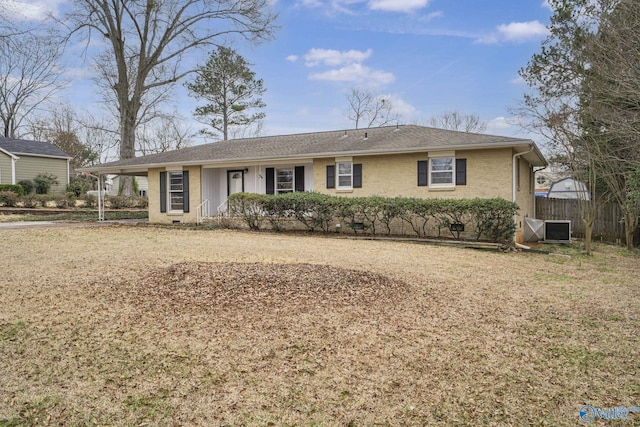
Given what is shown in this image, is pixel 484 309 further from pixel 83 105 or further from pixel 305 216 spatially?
pixel 83 105

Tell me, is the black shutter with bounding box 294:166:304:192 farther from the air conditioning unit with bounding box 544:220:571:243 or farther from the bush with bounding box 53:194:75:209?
the bush with bounding box 53:194:75:209

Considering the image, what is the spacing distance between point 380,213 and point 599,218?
9.24 metres

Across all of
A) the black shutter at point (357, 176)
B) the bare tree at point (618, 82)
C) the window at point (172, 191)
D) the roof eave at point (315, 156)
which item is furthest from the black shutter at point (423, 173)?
the window at point (172, 191)

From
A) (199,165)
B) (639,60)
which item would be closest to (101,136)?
(199,165)

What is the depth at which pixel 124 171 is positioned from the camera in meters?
19.7

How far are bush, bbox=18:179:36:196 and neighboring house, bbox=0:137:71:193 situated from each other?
1.52ft

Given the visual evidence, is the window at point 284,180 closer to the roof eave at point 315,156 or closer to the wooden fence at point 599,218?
the roof eave at point 315,156

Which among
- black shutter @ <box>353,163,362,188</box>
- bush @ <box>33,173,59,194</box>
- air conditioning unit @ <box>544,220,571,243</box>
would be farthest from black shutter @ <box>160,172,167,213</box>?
bush @ <box>33,173,59,194</box>

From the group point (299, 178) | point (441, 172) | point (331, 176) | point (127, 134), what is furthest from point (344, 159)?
point (127, 134)

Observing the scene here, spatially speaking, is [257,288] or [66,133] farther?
[66,133]

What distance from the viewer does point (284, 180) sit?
17.3 m

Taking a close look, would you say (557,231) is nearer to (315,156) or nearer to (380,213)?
(380,213)

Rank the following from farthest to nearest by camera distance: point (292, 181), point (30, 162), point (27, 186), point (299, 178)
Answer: point (30, 162) → point (27, 186) → point (292, 181) → point (299, 178)

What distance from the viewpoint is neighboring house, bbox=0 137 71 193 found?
90.8 feet
